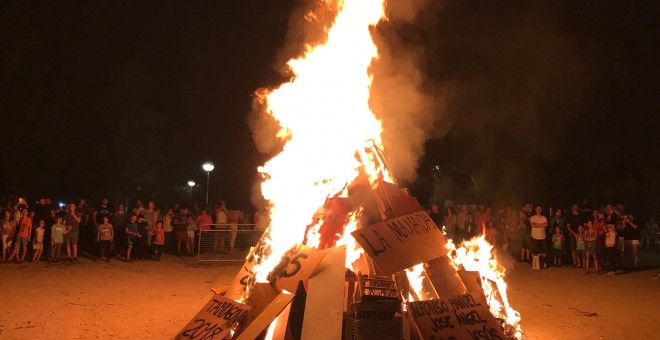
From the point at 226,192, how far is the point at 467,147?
2056 cm

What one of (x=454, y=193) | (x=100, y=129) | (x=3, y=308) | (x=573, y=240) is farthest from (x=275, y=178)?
(x=454, y=193)

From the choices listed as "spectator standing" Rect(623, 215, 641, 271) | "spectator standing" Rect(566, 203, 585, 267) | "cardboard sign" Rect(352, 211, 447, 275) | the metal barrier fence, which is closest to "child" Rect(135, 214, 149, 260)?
the metal barrier fence

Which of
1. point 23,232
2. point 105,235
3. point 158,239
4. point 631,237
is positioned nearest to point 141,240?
point 158,239

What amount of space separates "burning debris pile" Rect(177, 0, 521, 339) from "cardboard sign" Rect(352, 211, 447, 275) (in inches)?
0.6

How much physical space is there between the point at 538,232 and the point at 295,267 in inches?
411

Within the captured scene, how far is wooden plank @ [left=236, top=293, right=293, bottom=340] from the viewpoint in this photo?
545cm

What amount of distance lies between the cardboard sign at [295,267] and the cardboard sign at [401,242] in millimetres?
717

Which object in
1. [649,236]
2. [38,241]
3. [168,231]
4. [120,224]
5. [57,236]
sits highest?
[649,236]

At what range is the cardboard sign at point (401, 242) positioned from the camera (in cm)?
571

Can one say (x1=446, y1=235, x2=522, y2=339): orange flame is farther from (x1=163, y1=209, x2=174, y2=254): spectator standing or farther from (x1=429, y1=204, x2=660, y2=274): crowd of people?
(x1=163, y1=209, x2=174, y2=254): spectator standing

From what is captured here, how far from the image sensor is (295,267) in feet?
20.4

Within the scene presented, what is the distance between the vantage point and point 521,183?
77.0ft

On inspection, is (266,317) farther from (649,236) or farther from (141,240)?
(649,236)

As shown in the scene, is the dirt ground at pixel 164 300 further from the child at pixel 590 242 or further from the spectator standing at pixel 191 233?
the spectator standing at pixel 191 233
